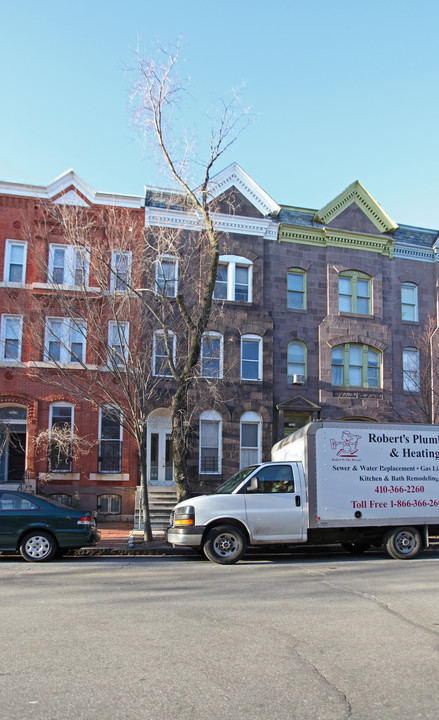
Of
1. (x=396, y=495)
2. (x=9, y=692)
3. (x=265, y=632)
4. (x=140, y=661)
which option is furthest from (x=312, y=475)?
(x=9, y=692)

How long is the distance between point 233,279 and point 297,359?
3570 millimetres

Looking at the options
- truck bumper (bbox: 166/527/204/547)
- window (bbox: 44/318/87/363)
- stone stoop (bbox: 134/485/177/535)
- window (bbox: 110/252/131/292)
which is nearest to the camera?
truck bumper (bbox: 166/527/204/547)

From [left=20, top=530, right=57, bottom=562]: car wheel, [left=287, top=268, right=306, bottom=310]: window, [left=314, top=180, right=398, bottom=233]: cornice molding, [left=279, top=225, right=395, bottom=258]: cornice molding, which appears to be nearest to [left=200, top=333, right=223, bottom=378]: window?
[left=287, top=268, right=306, bottom=310]: window

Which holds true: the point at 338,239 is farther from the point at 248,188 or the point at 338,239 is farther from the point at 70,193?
the point at 70,193

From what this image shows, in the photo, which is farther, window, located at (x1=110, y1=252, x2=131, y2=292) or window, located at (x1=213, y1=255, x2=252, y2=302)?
window, located at (x1=213, y1=255, x2=252, y2=302)

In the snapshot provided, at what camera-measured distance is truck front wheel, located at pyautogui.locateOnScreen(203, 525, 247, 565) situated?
1130 cm

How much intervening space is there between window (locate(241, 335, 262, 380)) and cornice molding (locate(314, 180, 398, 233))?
5197mm

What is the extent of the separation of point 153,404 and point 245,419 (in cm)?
328

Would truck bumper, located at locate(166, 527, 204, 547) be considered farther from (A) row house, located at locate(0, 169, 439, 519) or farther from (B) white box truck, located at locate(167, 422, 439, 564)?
(A) row house, located at locate(0, 169, 439, 519)

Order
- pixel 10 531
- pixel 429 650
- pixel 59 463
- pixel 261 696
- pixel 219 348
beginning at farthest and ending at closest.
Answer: pixel 219 348 → pixel 59 463 → pixel 10 531 → pixel 429 650 → pixel 261 696

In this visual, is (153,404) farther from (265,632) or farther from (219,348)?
(265,632)

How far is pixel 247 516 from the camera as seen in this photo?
1145 cm

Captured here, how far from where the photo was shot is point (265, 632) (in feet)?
20.7

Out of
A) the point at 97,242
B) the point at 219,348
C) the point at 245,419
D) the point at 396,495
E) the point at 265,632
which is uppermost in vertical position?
the point at 97,242
